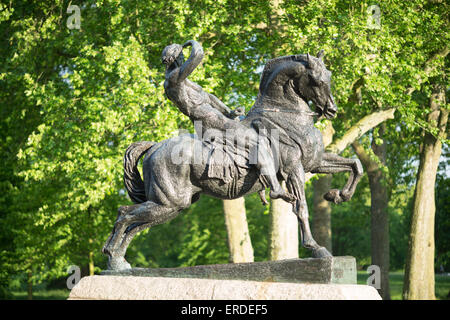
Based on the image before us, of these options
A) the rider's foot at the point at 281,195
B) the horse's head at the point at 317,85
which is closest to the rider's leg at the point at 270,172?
the rider's foot at the point at 281,195

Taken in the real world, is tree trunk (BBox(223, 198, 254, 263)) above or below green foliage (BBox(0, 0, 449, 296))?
below

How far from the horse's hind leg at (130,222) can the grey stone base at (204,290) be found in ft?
0.81

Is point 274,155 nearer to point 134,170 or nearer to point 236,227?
point 134,170

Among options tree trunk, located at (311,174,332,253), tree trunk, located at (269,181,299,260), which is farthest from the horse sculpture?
tree trunk, located at (311,174,332,253)

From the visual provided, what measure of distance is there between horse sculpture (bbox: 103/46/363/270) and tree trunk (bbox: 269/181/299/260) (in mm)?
6738

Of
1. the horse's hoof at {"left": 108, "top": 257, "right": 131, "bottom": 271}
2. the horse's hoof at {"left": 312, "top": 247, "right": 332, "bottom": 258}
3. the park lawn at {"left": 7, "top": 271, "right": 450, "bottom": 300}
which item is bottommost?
the park lawn at {"left": 7, "top": 271, "right": 450, "bottom": 300}

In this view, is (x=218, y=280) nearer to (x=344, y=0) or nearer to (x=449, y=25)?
(x=344, y=0)

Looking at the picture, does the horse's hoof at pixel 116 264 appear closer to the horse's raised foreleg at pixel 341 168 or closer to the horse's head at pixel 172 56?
the horse's head at pixel 172 56

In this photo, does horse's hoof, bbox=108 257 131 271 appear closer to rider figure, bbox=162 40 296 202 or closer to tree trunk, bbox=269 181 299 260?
rider figure, bbox=162 40 296 202

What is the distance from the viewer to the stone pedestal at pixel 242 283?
5262 mm

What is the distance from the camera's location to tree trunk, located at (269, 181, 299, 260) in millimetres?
12938

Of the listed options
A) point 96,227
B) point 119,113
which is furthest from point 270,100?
point 96,227

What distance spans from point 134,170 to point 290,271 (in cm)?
219

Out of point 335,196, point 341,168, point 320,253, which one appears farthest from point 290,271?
point 341,168
